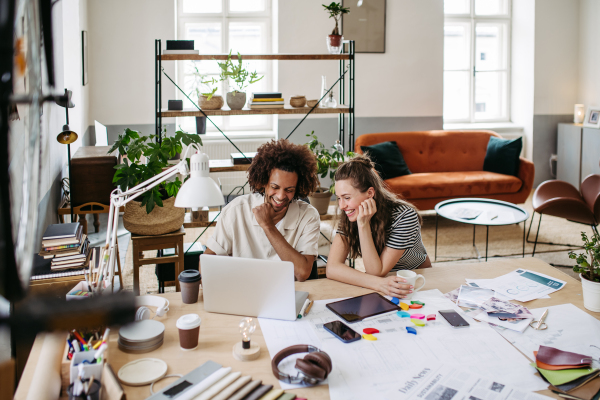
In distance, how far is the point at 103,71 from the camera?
484cm

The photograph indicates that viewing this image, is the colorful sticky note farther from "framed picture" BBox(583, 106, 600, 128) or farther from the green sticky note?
"framed picture" BBox(583, 106, 600, 128)

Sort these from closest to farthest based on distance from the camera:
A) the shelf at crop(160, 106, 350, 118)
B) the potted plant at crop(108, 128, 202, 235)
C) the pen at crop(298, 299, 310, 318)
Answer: the pen at crop(298, 299, 310, 318) → the potted plant at crop(108, 128, 202, 235) → the shelf at crop(160, 106, 350, 118)

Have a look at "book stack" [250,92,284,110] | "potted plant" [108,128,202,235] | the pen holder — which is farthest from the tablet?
"book stack" [250,92,284,110]

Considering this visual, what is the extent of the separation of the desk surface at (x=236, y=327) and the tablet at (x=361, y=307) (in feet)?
0.21

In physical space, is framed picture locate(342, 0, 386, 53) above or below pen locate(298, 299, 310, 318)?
above

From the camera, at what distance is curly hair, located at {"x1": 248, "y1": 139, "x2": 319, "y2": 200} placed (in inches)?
76.9

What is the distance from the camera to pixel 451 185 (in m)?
4.44

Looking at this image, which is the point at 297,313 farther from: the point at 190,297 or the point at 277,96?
the point at 277,96

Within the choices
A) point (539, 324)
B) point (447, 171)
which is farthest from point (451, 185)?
point (539, 324)

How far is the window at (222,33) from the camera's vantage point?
527 cm

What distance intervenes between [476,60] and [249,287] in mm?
5420

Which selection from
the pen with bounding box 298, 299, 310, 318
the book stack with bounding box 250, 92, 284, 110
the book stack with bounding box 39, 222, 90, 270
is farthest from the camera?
the book stack with bounding box 250, 92, 284, 110

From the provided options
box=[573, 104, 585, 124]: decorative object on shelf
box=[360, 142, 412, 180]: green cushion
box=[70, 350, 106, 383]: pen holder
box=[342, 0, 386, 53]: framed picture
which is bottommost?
box=[70, 350, 106, 383]: pen holder

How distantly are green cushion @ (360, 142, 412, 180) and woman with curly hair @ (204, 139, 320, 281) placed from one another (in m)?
2.63
